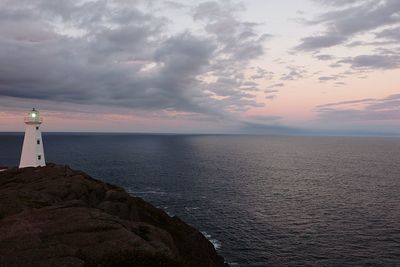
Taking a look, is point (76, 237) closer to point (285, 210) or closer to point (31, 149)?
point (31, 149)

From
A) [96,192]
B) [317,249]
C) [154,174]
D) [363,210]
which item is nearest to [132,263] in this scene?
[96,192]

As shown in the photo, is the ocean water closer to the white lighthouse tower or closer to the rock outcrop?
the rock outcrop

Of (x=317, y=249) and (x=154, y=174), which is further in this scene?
(x=154, y=174)

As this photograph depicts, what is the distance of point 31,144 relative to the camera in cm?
5794

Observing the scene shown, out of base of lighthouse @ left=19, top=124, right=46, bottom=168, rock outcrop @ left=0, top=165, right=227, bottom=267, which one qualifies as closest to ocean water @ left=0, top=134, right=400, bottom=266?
rock outcrop @ left=0, top=165, right=227, bottom=267

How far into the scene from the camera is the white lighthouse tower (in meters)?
57.6

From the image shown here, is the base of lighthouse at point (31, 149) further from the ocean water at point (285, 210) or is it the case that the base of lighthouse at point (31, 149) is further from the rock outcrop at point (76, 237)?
the ocean water at point (285, 210)

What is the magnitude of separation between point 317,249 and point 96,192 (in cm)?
3960

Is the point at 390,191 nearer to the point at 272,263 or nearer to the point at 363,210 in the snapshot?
the point at 363,210

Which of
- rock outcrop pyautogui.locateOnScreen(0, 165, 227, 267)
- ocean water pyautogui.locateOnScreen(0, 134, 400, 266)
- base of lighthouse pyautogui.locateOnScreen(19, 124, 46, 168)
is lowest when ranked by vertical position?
ocean water pyautogui.locateOnScreen(0, 134, 400, 266)

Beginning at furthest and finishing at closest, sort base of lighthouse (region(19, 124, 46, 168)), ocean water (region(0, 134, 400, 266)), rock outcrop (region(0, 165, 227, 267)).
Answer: base of lighthouse (region(19, 124, 46, 168))
ocean water (region(0, 134, 400, 266))
rock outcrop (region(0, 165, 227, 267))

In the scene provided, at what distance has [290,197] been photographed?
297 feet

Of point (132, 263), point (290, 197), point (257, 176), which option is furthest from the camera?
point (257, 176)

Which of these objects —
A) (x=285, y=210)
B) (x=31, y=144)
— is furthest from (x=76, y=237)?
(x=285, y=210)
